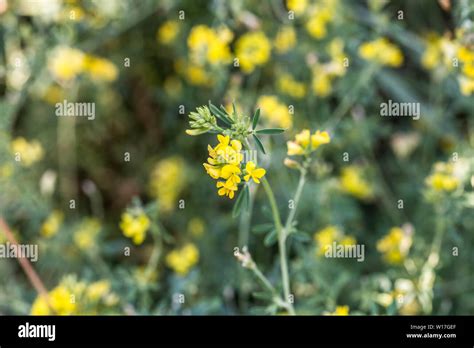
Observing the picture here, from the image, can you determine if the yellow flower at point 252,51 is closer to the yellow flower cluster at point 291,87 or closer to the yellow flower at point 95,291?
the yellow flower cluster at point 291,87

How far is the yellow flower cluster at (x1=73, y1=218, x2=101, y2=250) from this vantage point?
2771 millimetres

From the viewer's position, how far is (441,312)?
2420mm

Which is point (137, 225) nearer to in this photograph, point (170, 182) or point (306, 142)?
point (306, 142)

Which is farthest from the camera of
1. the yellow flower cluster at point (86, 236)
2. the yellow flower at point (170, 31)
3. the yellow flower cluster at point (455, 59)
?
the yellow flower at point (170, 31)

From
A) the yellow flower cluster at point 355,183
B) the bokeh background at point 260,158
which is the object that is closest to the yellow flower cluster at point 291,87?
the bokeh background at point 260,158

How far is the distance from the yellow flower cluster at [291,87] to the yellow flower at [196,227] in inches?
31.7

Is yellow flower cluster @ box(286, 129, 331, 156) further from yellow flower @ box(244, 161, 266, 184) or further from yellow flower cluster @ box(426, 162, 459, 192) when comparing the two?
yellow flower cluster @ box(426, 162, 459, 192)

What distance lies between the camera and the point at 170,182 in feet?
Result: 10.5

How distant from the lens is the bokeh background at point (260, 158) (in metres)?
2.31

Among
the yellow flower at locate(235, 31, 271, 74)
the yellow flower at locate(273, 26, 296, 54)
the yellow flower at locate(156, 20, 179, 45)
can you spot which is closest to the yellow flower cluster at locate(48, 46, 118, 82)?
the yellow flower at locate(156, 20, 179, 45)

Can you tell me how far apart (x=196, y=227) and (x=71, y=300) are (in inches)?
41.0
